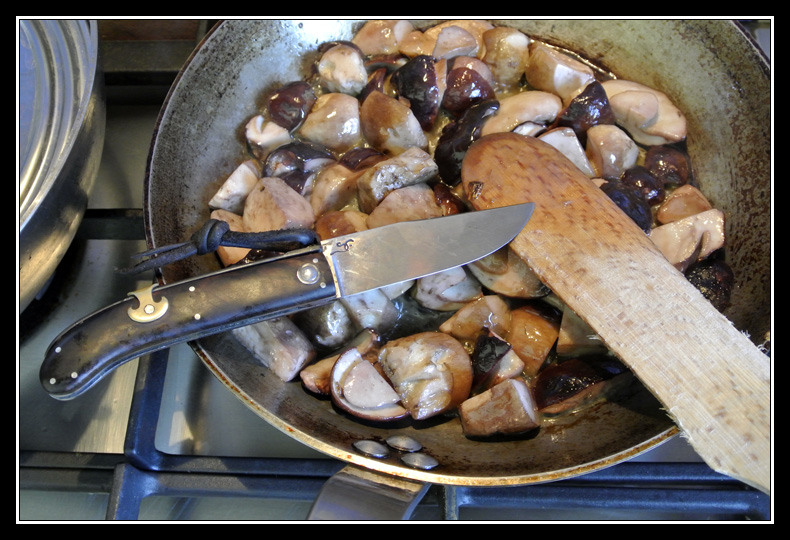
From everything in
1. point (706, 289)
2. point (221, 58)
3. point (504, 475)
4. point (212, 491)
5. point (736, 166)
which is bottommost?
point (212, 491)

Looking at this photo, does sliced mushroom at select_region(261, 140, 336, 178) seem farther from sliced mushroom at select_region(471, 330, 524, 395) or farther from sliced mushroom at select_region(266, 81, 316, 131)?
sliced mushroom at select_region(471, 330, 524, 395)

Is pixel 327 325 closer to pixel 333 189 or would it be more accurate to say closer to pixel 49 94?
pixel 333 189

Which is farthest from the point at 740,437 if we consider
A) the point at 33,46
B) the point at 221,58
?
the point at 33,46

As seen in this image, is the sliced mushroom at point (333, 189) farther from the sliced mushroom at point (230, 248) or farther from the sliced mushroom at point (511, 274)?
the sliced mushroom at point (511, 274)

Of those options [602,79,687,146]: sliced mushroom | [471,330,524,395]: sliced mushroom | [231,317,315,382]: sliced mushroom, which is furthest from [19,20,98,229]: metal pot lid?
[602,79,687,146]: sliced mushroom

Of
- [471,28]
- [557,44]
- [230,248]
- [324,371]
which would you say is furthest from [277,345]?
[557,44]

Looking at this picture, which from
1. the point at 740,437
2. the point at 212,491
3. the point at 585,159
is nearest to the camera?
the point at 740,437

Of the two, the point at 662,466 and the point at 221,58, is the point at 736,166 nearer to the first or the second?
the point at 662,466

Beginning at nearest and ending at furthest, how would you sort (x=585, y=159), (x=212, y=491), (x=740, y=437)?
(x=740, y=437) < (x=212, y=491) < (x=585, y=159)

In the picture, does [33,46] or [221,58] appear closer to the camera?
[33,46]
